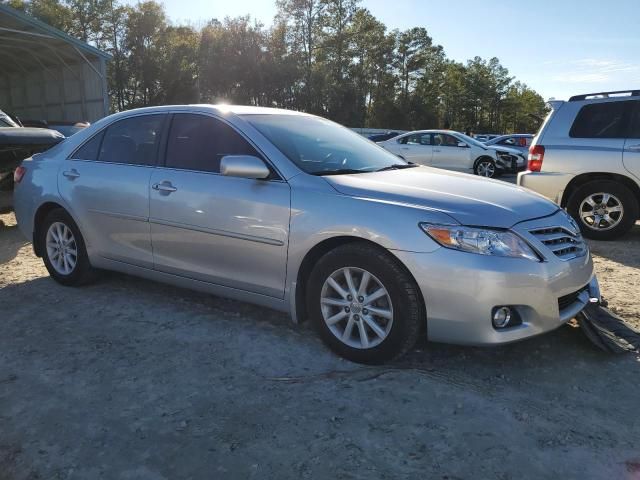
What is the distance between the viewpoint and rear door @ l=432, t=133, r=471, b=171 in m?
15.0

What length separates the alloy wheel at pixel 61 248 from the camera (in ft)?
15.3

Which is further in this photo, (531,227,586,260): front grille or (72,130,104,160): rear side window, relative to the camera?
(72,130,104,160): rear side window

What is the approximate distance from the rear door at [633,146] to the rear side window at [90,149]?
18.9 feet

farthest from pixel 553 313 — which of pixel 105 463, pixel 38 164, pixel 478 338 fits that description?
pixel 38 164

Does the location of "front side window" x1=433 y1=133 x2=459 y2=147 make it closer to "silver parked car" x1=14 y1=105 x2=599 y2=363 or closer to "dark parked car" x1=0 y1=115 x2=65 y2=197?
"dark parked car" x1=0 y1=115 x2=65 y2=197

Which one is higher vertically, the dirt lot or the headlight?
the headlight

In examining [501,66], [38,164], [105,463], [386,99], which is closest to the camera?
[105,463]

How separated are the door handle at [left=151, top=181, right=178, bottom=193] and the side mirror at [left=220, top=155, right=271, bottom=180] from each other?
0.63 metres

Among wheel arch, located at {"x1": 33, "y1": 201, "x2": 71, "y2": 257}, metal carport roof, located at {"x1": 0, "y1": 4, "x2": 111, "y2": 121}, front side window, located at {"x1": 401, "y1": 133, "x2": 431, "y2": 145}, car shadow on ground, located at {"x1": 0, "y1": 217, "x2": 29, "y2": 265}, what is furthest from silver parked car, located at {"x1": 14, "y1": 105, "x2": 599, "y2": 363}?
metal carport roof, located at {"x1": 0, "y1": 4, "x2": 111, "y2": 121}

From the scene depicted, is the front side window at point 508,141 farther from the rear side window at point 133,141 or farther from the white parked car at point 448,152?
the rear side window at point 133,141

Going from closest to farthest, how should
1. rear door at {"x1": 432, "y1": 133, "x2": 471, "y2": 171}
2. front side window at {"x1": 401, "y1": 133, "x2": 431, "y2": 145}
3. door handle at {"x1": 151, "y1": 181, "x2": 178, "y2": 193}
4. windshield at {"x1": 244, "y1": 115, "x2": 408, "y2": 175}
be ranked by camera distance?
1. windshield at {"x1": 244, "y1": 115, "x2": 408, "y2": 175}
2. door handle at {"x1": 151, "y1": 181, "x2": 178, "y2": 193}
3. rear door at {"x1": 432, "y1": 133, "x2": 471, "y2": 171}
4. front side window at {"x1": 401, "y1": 133, "x2": 431, "y2": 145}

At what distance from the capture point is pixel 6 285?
4918 mm

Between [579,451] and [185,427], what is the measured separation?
5.90 ft

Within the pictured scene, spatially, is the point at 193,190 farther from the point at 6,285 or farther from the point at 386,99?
the point at 386,99
